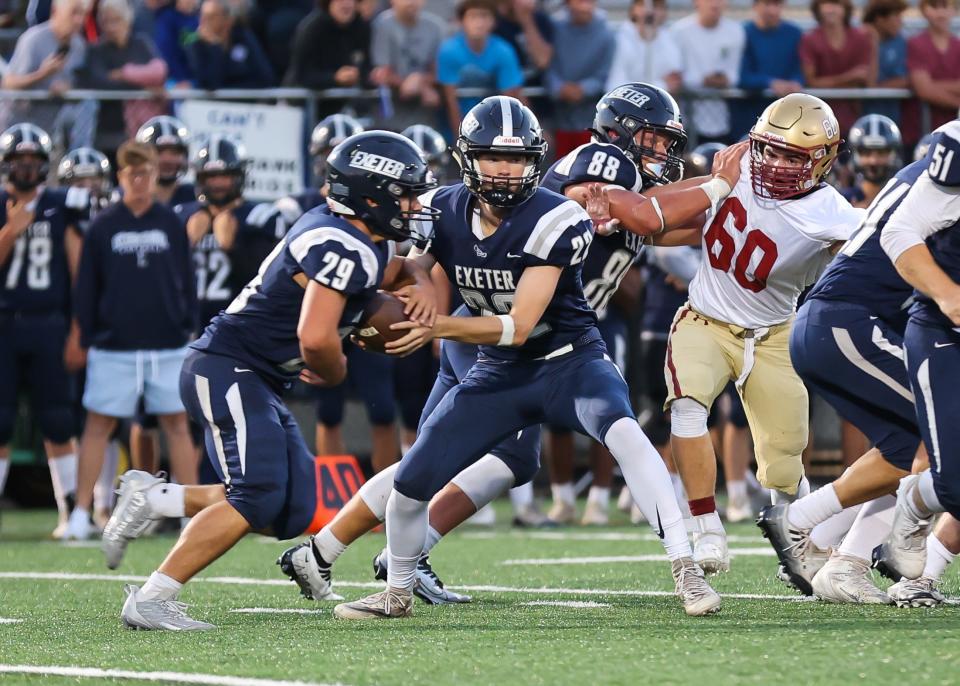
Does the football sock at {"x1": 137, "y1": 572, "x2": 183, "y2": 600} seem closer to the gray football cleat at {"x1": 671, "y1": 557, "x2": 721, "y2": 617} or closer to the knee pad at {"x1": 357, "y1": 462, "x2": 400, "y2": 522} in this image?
the knee pad at {"x1": 357, "y1": 462, "x2": 400, "y2": 522}

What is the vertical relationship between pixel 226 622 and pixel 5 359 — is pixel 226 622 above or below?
below

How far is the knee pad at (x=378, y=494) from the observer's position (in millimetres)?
5426

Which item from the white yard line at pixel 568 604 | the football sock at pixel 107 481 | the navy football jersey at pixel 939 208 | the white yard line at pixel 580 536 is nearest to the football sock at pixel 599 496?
the white yard line at pixel 580 536

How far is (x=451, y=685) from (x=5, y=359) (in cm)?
547

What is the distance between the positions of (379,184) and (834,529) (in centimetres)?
208

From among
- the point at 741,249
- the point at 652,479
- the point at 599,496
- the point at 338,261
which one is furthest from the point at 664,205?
the point at 599,496

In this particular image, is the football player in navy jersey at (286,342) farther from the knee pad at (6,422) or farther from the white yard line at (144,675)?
the knee pad at (6,422)

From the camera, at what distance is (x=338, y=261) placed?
4.77 meters

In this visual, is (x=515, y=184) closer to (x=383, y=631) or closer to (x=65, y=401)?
(x=383, y=631)

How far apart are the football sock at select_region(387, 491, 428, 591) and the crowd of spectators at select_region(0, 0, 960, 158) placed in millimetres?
5142

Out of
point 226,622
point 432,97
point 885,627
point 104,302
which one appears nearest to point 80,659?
point 226,622

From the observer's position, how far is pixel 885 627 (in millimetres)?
4562

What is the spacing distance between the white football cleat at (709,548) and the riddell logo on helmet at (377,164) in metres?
1.67

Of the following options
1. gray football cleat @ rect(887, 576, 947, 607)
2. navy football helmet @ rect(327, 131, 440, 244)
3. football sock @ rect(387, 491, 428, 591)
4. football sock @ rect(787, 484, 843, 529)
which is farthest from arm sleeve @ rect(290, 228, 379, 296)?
gray football cleat @ rect(887, 576, 947, 607)
